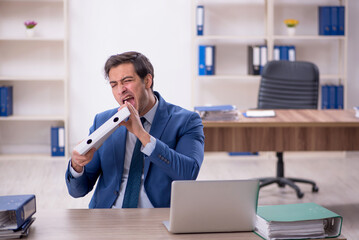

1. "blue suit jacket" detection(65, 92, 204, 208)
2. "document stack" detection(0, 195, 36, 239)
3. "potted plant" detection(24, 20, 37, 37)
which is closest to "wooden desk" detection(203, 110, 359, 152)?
"blue suit jacket" detection(65, 92, 204, 208)

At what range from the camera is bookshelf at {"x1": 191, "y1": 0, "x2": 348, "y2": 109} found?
6.21 m

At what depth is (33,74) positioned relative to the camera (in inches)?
242

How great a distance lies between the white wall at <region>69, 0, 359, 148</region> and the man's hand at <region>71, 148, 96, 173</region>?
4.10 meters

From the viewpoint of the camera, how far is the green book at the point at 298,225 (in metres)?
1.71

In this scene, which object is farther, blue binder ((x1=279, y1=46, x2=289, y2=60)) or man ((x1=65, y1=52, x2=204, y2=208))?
blue binder ((x1=279, y1=46, x2=289, y2=60))

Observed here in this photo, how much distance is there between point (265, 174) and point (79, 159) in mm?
3709

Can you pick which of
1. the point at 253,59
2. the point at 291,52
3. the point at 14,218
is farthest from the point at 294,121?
the point at 14,218

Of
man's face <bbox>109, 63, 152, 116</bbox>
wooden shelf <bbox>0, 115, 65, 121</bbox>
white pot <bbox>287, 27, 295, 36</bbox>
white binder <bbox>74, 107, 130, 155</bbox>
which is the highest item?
white pot <bbox>287, 27, 295, 36</bbox>

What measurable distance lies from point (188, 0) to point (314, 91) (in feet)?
6.59

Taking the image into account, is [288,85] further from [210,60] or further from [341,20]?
[341,20]

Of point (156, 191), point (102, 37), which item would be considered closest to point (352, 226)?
point (156, 191)

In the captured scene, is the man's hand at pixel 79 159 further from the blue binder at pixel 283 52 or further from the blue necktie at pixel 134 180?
the blue binder at pixel 283 52

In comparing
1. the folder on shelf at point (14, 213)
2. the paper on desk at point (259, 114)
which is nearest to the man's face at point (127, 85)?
the folder on shelf at point (14, 213)

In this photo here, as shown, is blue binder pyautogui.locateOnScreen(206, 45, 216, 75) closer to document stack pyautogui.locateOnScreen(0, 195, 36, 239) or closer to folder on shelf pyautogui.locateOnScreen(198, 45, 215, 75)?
folder on shelf pyautogui.locateOnScreen(198, 45, 215, 75)
